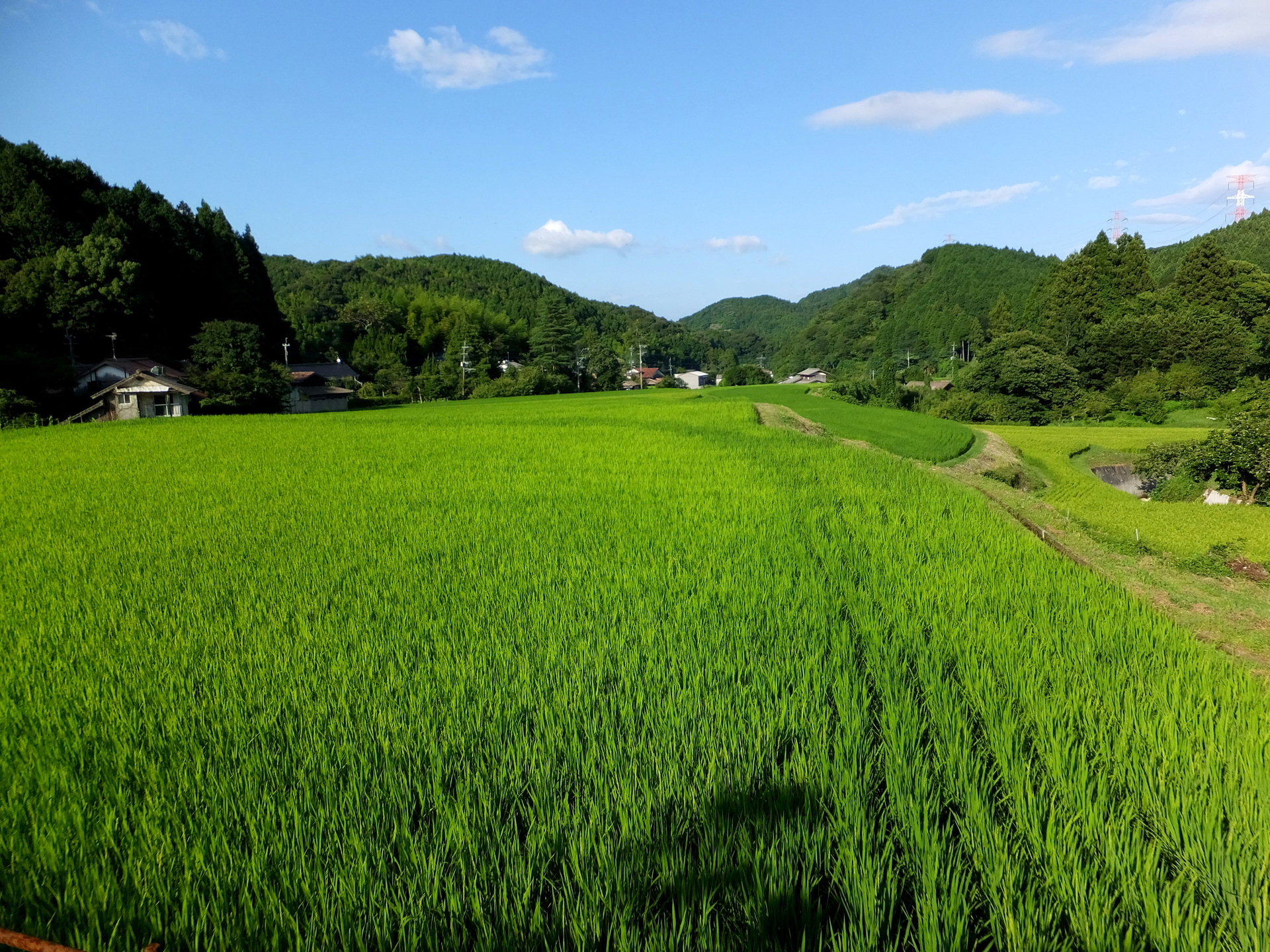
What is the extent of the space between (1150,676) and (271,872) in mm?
3704

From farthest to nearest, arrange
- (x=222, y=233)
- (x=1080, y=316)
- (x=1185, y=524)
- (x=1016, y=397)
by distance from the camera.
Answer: (x=222, y=233)
(x=1080, y=316)
(x=1016, y=397)
(x=1185, y=524)

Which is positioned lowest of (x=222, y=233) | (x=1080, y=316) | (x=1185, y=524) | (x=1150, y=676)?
(x=1185, y=524)

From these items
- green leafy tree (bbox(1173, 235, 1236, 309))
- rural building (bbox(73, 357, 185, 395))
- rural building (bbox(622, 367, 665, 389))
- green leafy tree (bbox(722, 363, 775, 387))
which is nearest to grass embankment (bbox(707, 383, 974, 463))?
green leafy tree (bbox(1173, 235, 1236, 309))

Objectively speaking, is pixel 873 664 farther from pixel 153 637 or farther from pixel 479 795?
pixel 153 637

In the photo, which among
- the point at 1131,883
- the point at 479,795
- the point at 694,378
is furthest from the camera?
the point at 694,378

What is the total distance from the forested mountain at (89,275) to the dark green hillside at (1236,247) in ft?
240

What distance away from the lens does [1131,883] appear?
1.72 m

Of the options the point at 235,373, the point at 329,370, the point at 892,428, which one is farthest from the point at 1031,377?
the point at 329,370

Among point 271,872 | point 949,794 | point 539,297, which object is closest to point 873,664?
point 949,794

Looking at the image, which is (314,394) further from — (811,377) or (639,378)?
(811,377)

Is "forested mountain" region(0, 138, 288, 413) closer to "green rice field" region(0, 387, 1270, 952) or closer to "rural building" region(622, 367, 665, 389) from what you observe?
"green rice field" region(0, 387, 1270, 952)

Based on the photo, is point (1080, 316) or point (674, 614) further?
point (1080, 316)

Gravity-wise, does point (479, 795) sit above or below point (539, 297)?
below

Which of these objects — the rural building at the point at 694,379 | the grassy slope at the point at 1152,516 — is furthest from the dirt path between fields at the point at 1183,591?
the rural building at the point at 694,379
